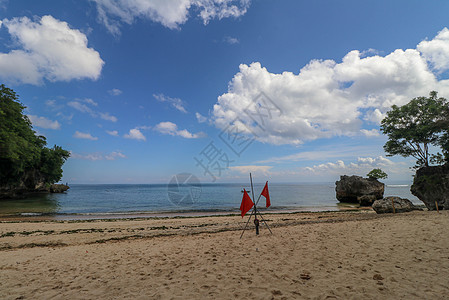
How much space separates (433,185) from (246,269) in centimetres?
2905

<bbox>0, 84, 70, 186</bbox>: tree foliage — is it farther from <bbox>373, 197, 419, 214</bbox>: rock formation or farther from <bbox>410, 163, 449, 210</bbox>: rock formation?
<bbox>410, 163, 449, 210</bbox>: rock formation

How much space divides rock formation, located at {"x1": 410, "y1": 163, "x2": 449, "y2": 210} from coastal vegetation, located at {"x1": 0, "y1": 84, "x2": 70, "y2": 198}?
65.5 m

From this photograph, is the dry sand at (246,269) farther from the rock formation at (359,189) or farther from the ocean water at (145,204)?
the rock formation at (359,189)

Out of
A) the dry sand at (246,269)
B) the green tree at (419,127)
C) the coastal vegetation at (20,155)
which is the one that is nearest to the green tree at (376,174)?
the green tree at (419,127)

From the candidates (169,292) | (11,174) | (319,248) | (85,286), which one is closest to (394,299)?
(319,248)

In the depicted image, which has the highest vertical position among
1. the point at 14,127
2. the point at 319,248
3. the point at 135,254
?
the point at 14,127

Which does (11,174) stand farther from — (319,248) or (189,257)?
(319,248)

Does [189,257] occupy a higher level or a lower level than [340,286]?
lower

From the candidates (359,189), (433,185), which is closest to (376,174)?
(359,189)

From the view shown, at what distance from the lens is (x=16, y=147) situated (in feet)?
120

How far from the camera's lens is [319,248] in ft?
27.0

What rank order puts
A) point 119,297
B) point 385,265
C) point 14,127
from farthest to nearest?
point 14,127 < point 385,265 < point 119,297

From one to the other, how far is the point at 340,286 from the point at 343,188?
45729 mm

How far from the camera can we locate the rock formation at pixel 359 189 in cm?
3738
